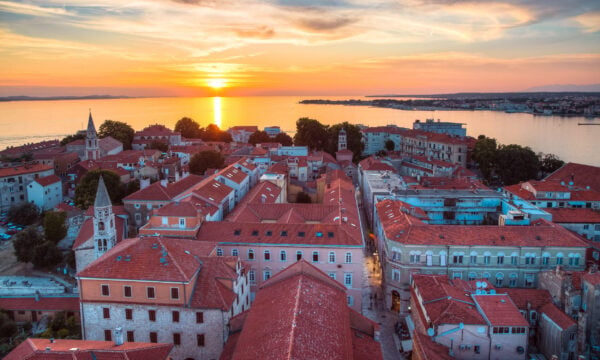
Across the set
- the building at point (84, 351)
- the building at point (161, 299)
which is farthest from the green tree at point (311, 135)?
the building at point (84, 351)

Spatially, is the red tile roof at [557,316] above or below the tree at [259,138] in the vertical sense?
below

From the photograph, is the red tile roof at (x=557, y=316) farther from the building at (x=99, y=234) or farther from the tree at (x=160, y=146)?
the tree at (x=160, y=146)

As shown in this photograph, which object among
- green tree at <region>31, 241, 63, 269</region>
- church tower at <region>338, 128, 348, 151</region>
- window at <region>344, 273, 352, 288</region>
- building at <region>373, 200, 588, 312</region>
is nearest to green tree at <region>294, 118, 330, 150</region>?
church tower at <region>338, 128, 348, 151</region>

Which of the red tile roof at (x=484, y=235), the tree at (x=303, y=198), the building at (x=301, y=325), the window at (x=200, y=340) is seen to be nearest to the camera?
the building at (x=301, y=325)

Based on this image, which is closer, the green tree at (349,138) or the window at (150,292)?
the window at (150,292)

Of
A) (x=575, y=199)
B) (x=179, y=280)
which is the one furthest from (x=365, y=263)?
(x=575, y=199)

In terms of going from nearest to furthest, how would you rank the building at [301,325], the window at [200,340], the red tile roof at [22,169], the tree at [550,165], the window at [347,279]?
the building at [301,325]
the window at [200,340]
the window at [347,279]
the red tile roof at [22,169]
the tree at [550,165]

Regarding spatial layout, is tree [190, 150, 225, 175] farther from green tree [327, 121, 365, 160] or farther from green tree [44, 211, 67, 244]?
green tree [327, 121, 365, 160]

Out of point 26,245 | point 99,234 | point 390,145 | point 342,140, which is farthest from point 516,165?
point 26,245
